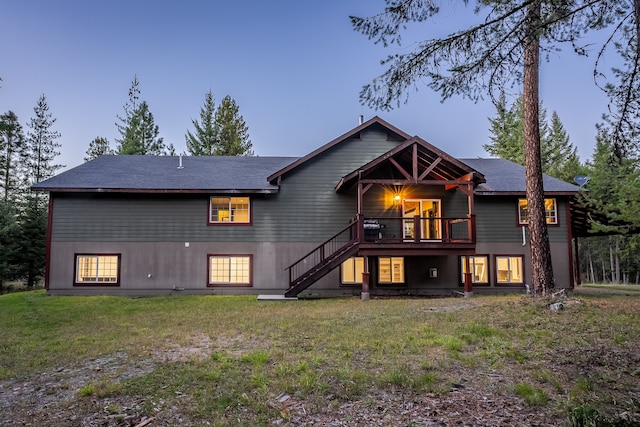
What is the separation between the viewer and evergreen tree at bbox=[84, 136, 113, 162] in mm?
32125

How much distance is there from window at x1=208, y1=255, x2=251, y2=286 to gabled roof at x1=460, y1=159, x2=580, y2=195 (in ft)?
29.9

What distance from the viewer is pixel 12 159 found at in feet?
94.4

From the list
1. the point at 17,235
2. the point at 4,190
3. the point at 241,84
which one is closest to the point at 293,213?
the point at 17,235

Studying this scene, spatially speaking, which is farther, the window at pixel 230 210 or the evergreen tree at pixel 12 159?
the evergreen tree at pixel 12 159

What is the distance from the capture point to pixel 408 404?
12.1 feet

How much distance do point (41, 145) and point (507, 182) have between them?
3308 cm

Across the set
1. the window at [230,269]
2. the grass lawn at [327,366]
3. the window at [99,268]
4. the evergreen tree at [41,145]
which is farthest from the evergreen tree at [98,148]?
the grass lawn at [327,366]

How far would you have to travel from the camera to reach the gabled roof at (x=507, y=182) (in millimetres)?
14305

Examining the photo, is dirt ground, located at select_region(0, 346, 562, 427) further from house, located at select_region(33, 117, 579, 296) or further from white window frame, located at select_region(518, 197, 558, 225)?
white window frame, located at select_region(518, 197, 558, 225)

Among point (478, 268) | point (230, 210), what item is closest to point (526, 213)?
point (478, 268)

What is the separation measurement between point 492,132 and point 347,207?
2781 centimetres

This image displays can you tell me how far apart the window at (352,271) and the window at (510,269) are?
209 inches

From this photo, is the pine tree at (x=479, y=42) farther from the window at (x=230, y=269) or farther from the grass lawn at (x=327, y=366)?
the window at (x=230, y=269)

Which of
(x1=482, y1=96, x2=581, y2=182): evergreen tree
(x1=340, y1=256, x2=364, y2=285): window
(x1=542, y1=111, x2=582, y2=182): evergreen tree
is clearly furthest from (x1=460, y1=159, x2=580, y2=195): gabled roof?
(x1=542, y1=111, x2=582, y2=182): evergreen tree
